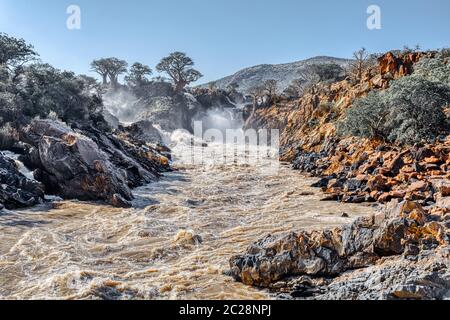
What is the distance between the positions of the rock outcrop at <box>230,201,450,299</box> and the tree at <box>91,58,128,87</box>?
180 feet

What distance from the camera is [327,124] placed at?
26.8 m

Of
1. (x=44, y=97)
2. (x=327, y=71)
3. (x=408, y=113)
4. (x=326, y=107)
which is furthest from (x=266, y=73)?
(x=408, y=113)

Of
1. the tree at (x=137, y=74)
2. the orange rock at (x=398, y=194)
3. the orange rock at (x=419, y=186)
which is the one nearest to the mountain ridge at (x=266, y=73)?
the tree at (x=137, y=74)

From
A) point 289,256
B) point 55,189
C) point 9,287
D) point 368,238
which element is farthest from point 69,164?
point 368,238

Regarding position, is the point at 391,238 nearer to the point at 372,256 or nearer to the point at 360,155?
the point at 372,256

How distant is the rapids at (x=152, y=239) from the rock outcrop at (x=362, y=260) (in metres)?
0.51

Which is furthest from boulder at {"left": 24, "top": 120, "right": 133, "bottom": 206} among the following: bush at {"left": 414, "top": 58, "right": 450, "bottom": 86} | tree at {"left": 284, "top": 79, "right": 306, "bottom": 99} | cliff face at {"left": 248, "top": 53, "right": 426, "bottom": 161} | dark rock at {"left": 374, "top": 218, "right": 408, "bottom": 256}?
tree at {"left": 284, "top": 79, "right": 306, "bottom": 99}

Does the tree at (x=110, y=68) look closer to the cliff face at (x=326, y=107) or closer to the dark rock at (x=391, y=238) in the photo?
the cliff face at (x=326, y=107)

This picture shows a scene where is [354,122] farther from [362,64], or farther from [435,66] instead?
[362,64]

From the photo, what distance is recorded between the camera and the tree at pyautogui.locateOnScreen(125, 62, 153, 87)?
57.8 m

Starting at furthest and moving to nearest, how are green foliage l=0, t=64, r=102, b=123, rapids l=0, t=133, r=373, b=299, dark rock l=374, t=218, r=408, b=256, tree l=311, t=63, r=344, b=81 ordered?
1. tree l=311, t=63, r=344, b=81
2. green foliage l=0, t=64, r=102, b=123
3. rapids l=0, t=133, r=373, b=299
4. dark rock l=374, t=218, r=408, b=256

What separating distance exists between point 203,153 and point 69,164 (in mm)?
17852

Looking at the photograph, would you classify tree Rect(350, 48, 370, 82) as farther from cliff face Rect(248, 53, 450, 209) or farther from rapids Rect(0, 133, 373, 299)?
rapids Rect(0, 133, 373, 299)

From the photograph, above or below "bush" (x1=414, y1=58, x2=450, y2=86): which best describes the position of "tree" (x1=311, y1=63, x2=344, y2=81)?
above
